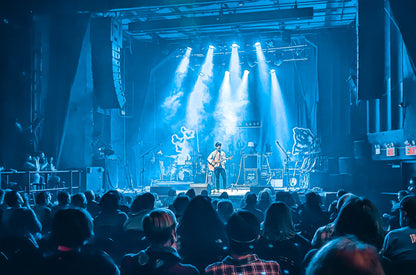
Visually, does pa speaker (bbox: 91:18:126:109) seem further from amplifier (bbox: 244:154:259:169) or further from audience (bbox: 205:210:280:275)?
audience (bbox: 205:210:280:275)

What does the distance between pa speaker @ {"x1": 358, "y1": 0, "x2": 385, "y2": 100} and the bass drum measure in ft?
27.6

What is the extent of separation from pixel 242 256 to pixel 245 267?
2.5 inches

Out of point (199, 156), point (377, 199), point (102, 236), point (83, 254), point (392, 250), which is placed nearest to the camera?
point (83, 254)

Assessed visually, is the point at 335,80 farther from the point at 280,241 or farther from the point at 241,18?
the point at 280,241

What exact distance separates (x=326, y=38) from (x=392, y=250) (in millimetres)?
14282

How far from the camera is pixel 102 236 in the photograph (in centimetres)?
385

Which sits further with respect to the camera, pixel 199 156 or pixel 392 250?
pixel 199 156

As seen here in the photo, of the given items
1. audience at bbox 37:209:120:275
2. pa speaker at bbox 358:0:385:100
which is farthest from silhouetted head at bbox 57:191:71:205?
pa speaker at bbox 358:0:385:100

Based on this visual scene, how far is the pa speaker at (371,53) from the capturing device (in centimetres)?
923

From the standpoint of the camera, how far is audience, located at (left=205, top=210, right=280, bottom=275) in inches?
86.9

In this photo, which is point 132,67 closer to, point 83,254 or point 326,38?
point 326,38

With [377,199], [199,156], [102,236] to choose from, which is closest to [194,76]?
[199,156]

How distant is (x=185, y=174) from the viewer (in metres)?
16.2

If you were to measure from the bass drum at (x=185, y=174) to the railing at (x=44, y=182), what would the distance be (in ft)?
17.7
